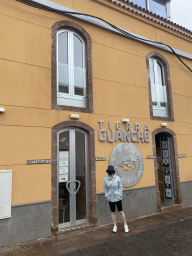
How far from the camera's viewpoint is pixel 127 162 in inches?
258

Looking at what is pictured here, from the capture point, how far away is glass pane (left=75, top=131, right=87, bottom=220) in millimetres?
5641

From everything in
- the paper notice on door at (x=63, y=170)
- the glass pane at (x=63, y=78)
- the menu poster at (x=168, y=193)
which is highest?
the glass pane at (x=63, y=78)

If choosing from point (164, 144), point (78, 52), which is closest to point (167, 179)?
point (164, 144)

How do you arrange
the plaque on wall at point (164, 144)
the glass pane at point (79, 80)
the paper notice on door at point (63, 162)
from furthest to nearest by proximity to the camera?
the plaque on wall at point (164, 144) → the glass pane at point (79, 80) → the paper notice on door at point (63, 162)

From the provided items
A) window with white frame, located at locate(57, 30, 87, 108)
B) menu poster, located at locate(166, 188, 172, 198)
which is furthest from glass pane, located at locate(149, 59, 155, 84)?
menu poster, located at locate(166, 188, 172, 198)

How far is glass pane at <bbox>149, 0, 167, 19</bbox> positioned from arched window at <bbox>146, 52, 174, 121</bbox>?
2.95m

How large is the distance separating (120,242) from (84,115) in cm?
345

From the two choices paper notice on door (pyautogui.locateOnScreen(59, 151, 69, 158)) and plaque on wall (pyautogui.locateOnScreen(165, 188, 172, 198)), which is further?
plaque on wall (pyautogui.locateOnScreen(165, 188, 172, 198))

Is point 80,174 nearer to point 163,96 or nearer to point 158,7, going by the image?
point 163,96

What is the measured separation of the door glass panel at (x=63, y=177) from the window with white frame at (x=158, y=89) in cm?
399

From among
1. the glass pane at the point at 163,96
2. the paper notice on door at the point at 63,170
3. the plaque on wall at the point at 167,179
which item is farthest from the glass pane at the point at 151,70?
the paper notice on door at the point at 63,170

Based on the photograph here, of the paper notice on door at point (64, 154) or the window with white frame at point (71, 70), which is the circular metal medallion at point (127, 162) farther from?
the window with white frame at point (71, 70)

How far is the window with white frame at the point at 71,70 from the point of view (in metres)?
5.96

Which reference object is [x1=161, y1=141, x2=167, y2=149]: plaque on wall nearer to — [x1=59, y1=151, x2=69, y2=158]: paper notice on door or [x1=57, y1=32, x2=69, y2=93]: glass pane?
[x1=59, y1=151, x2=69, y2=158]: paper notice on door
